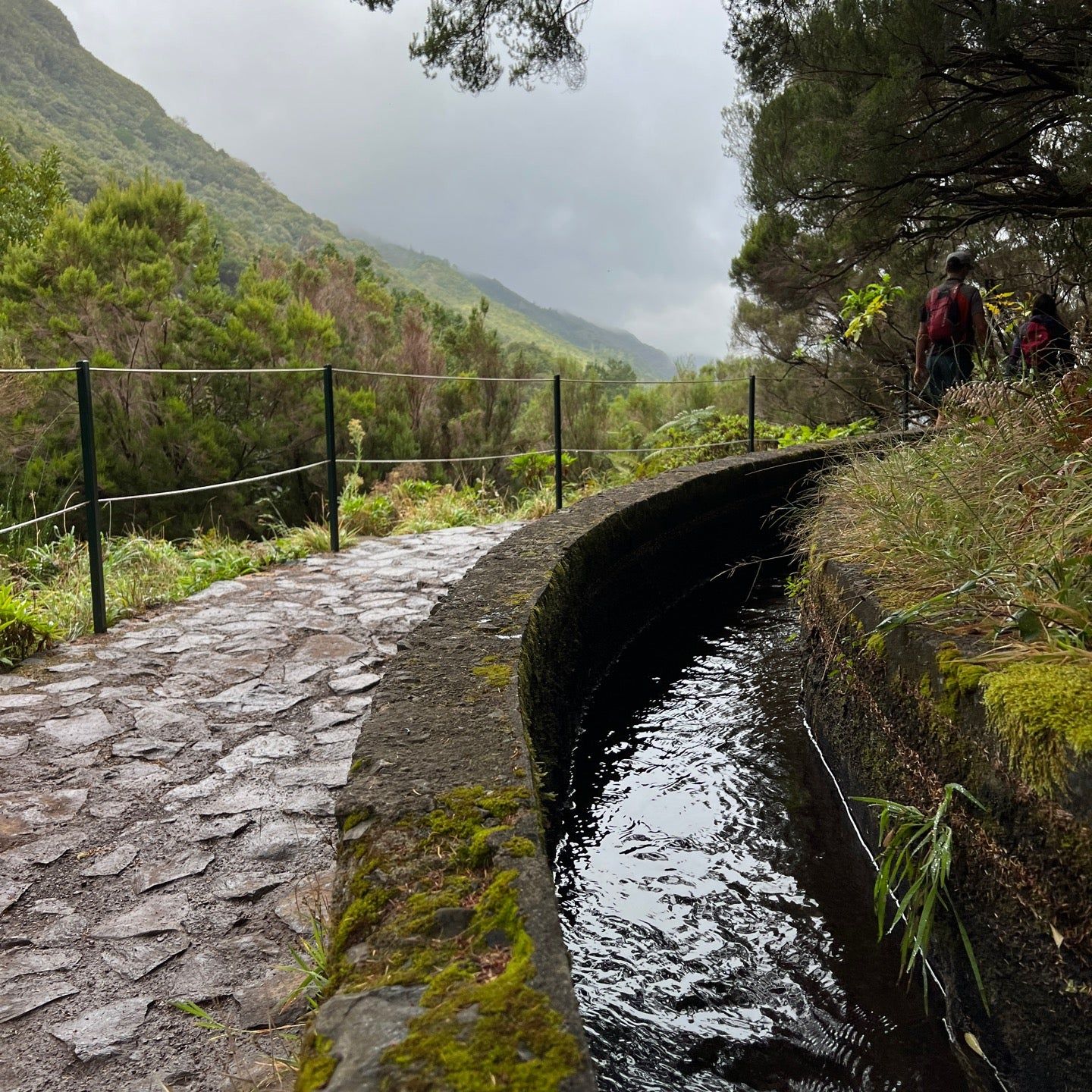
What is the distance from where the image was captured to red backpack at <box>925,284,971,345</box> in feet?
19.8

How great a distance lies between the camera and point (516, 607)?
336 cm

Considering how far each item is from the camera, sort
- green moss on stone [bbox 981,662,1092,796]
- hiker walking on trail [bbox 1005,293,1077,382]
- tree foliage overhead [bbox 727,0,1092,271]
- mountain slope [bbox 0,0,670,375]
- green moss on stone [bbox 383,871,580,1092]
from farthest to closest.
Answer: mountain slope [bbox 0,0,670,375], hiker walking on trail [bbox 1005,293,1077,382], tree foliage overhead [bbox 727,0,1092,271], green moss on stone [bbox 981,662,1092,796], green moss on stone [bbox 383,871,580,1092]

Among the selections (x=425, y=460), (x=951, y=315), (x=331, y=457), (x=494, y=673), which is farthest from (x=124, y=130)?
(x=494, y=673)

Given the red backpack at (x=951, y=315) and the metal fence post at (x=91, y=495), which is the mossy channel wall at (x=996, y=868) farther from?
the red backpack at (x=951, y=315)

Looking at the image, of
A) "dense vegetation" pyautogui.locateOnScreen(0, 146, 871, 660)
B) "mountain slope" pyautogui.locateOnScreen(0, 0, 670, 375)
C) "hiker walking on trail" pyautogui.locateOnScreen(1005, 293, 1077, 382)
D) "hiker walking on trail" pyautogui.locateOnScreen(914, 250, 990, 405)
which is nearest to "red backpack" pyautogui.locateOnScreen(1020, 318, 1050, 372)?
"hiker walking on trail" pyautogui.locateOnScreen(1005, 293, 1077, 382)

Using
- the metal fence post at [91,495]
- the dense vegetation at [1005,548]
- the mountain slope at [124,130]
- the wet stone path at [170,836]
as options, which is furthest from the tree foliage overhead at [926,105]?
the mountain slope at [124,130]

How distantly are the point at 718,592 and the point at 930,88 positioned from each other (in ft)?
10.2

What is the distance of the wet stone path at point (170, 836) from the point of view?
166cm

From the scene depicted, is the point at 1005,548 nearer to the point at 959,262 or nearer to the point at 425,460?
the point at 959,262

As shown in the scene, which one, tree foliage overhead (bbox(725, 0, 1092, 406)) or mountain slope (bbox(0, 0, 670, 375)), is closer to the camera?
tree foliage overhead (bbox(725, 0, 1092, 406))

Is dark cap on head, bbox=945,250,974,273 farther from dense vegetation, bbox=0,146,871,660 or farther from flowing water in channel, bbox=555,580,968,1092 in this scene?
flowing water in channel, bbox=555,580,968,1092

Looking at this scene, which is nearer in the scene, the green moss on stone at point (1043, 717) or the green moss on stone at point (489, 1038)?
the green moss on stone at point (489, 1038)

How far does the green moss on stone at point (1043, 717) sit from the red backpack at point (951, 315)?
4568 mm

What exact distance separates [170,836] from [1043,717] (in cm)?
202
